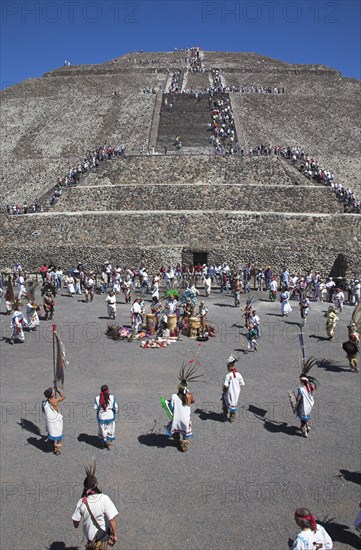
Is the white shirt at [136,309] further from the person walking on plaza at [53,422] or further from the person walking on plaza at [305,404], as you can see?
the person walking on plaza at [305,404]

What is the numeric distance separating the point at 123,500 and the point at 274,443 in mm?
3086

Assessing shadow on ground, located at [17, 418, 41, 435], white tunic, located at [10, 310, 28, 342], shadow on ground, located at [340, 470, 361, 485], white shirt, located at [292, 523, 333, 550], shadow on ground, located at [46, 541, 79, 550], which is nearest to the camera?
white shirt, located at [292, 523, 333, 550]

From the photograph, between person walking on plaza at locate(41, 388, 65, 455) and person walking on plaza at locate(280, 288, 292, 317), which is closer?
person walking on plaza at locate(41, 388, 65, 455)

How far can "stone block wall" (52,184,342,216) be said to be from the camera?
28562 mm

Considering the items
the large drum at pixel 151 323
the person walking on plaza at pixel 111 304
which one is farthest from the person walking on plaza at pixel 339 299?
the person walking on plaza at pixel 111 304

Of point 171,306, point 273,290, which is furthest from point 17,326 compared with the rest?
point 273,290

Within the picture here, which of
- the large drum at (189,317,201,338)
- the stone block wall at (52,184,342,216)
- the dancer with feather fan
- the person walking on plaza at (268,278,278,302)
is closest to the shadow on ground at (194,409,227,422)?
the dancer with feather fan

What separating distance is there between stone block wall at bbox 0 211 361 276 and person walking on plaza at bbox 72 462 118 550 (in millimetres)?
19891

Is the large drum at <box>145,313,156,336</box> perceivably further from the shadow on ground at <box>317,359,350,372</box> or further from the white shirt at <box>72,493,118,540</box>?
the white shirt at <box>72,493,118,540</box>

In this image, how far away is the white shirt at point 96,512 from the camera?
17.9 feet

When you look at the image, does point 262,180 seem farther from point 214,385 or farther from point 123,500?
point 123,500

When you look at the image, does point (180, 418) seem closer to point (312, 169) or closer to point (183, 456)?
point (183, 456)

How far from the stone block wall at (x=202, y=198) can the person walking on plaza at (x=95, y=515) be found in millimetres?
23647

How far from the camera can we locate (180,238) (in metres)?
26.3
